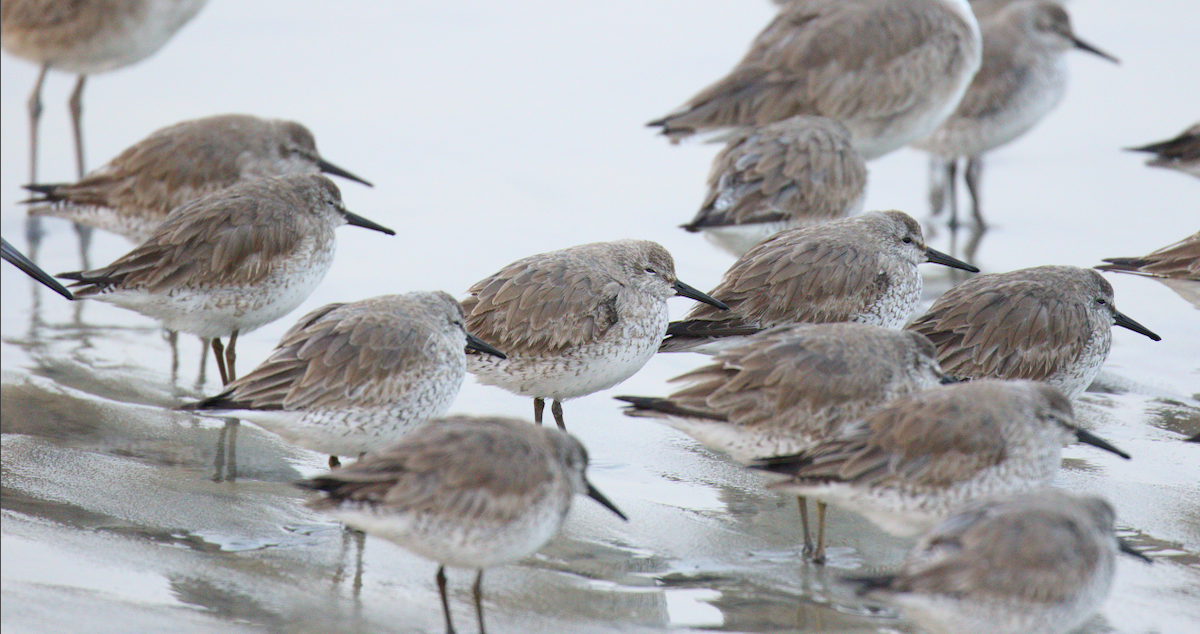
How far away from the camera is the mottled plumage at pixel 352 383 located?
17.5 ft

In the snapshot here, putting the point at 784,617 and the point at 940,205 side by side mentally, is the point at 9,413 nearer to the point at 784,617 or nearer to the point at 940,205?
the point at 784,617

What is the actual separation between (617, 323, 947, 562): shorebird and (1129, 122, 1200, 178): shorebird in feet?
14.1

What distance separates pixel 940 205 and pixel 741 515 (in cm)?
546

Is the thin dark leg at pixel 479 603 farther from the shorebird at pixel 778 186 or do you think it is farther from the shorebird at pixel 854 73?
the shorebird at pixel 854 73

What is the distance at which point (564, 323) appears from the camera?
239 inches

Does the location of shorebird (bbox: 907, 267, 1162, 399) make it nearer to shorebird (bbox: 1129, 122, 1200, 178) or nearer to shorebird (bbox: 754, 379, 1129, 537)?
shorebird (bbox: 754, 379, 1129, 537)

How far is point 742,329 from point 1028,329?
1.23 metres

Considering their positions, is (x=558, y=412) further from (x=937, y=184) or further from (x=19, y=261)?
(x=937, y=184)

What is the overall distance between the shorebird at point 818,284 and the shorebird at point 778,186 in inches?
48.5

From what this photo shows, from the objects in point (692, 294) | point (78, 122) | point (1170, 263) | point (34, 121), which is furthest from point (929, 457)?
point (34, 121)

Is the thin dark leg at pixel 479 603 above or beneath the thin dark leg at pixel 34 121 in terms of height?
beneath

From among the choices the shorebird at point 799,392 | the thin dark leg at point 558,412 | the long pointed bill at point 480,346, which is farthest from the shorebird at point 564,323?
the shorebird at point 799,392

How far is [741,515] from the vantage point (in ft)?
18.9

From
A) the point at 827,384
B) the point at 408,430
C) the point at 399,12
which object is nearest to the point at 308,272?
the point at 408,430
